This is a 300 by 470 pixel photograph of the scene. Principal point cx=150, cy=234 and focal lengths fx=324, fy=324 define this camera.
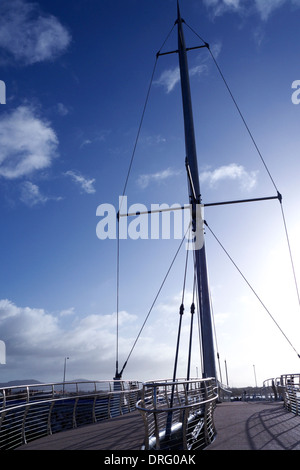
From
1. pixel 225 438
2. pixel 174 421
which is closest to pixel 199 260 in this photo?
pixel 174 421

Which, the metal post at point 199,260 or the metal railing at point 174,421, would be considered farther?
the metal post at point 199,260

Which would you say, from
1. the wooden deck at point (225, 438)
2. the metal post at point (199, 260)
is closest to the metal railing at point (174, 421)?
the wooden deck at point (225, 438)

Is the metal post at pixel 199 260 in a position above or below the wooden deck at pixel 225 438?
above

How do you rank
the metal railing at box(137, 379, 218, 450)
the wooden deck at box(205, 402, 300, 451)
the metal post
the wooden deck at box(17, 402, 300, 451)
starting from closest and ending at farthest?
the metal railing at box(137, 379, 218, 450) < the wooden deck at box(205, 402, 300, 451) < the wooden deck at box(17, 402, 300, 451) < the metal post

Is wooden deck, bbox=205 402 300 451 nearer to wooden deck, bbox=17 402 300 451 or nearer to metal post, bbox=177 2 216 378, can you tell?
wooden deck, bbox=17 402 300 451

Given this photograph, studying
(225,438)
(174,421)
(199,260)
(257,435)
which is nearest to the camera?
(225,438)

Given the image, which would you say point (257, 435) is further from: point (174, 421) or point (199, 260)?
point (199, 260)

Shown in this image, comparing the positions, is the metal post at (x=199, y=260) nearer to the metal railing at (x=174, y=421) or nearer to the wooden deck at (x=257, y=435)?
the metal railing at (x=174, y=421)

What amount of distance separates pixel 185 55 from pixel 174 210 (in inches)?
369

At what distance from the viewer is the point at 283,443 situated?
5969mm

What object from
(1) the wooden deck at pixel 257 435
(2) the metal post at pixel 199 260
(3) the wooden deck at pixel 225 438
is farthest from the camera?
(2) the metal post at pixel 199 260

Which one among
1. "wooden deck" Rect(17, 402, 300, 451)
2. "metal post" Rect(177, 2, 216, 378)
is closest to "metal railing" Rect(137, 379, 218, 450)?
"wooden deck" Rect(17, 402, 300, 451)

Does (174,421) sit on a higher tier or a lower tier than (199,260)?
lower

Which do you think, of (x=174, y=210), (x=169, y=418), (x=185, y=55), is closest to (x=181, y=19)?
(x=185, y=55)
